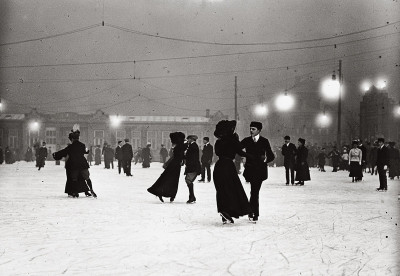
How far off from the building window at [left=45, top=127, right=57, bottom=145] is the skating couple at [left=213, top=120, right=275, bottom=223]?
67.9 meters

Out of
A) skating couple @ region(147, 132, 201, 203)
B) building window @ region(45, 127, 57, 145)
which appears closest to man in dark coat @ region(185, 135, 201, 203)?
skating couple @ region(147, 132, 201, 203)

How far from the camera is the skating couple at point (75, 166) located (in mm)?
14602

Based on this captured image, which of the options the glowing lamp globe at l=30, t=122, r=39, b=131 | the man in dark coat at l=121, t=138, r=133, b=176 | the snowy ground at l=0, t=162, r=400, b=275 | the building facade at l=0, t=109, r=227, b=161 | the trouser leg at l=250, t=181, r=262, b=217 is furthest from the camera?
the building facade at l=0, t=109, r=227, b=161

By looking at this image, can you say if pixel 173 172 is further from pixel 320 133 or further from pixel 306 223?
pixel 320 133

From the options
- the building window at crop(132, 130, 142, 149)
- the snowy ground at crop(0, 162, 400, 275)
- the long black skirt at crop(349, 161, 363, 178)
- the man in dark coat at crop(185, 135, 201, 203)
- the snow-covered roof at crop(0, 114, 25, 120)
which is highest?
the snow-covered roof at crop(0, 114, 25, 120)

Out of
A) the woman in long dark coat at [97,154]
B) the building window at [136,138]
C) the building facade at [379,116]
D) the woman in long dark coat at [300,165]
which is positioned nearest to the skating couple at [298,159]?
the woman in long dark coat at [300,165]

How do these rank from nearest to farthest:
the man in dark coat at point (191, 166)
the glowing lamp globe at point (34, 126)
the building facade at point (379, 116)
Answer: the man in dark coat at point (191, 166)
the building facade at point (379, 116)
the glowing lamp globe at point (34, 126)

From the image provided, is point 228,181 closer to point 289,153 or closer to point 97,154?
point 289,153

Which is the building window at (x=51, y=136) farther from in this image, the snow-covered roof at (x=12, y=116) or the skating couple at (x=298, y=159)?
the skating couple at (x=298, y=159)

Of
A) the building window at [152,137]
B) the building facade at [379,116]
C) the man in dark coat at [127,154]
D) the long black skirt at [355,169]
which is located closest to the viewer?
the long black skirt at [355,169]

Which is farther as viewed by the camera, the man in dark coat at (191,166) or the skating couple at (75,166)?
the skating couple at (75,166)

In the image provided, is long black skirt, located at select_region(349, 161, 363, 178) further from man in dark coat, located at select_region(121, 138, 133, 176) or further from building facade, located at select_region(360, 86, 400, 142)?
building facade, located at select_region(360, 86, 400, 142)

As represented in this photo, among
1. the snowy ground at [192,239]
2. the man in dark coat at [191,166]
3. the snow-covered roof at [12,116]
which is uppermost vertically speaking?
the snow-covered roof at [12,116]

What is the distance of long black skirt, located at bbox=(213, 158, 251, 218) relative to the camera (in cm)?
966
